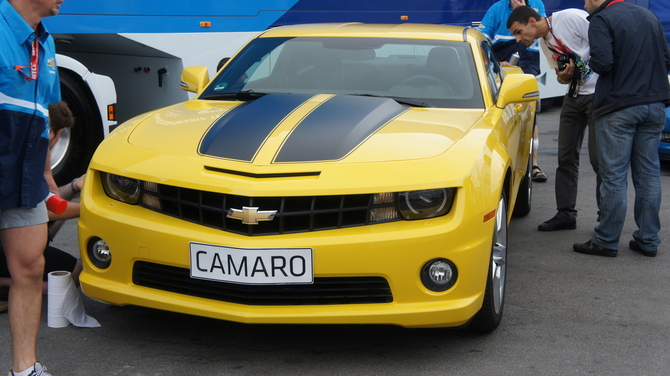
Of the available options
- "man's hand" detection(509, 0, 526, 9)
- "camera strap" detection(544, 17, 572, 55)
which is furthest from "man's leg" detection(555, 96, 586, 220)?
"man's hand" detection(509, 0, 526, 9)

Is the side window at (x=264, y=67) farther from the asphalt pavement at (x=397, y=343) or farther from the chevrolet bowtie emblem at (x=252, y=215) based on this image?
the chevrolet bowtie emblem at (x=252, y=215)

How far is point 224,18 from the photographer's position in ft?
25.5

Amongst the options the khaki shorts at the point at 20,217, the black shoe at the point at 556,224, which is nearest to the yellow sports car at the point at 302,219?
the khaki shorts at the point at 20,217

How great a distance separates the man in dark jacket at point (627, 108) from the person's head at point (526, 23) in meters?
0.37

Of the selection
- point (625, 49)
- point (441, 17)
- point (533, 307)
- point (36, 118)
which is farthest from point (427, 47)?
point (441, 17)

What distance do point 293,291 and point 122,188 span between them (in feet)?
2.96

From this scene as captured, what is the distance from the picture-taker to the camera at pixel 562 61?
201 inches

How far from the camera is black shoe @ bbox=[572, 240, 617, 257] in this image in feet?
15.9

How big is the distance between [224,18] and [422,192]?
208 inches

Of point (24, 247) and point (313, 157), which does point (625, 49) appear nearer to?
point (313, 157)

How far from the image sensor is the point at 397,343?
3342 mm

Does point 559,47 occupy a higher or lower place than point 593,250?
higher

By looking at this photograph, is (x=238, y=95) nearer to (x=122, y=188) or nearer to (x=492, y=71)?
(x=122, y=188)

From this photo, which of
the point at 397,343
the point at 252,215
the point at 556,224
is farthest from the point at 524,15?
the point at 252,215
